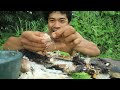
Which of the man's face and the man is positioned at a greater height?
the man's face

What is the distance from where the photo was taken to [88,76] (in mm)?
4441

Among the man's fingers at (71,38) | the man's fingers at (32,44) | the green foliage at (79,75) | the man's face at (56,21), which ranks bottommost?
the green foliage at (79,75)

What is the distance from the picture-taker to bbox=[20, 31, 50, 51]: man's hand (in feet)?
14.6

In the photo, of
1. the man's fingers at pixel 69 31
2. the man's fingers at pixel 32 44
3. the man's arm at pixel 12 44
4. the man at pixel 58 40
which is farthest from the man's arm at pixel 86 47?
the man's arm at pixel 12 44

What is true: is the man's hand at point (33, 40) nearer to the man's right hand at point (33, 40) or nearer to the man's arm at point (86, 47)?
the man's right hand at point (33, 40)

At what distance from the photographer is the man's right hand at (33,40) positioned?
14.6 feet

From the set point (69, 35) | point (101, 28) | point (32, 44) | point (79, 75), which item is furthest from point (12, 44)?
point (101, 28)

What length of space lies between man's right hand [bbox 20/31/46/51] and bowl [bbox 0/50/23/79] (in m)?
0.16

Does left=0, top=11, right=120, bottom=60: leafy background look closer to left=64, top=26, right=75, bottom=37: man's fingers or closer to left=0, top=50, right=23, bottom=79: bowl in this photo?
left=64, top=26, right=75, bottom=37: man's fingers

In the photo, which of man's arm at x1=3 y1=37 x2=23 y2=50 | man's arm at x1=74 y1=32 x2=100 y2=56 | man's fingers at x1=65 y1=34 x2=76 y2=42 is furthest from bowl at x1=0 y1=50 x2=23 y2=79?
man's arm at x1=74 y1=32 x2=100 y2=56

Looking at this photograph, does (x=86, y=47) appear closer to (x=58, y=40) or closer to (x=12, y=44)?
(x=58, y=40)
